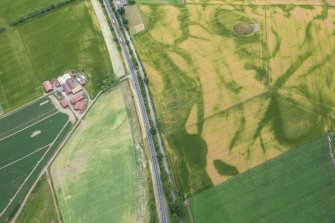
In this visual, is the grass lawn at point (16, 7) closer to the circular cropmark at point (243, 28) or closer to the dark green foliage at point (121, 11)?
the dark green foliage at point (121, 11)

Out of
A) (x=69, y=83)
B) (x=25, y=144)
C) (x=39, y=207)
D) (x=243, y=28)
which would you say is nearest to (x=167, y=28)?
(x=243, y=28)

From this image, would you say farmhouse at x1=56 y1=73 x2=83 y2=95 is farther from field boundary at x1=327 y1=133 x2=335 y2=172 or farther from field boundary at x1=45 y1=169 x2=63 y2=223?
field boundary at x1=327 y1=133 x2=335 y2=172

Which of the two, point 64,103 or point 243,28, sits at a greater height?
point 243,28

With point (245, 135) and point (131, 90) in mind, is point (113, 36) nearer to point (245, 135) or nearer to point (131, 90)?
point (131, 90)

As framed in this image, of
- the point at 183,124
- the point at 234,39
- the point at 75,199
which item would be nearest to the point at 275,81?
the point at 234,39

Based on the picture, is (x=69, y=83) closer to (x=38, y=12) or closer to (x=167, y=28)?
(x=38, y=12)

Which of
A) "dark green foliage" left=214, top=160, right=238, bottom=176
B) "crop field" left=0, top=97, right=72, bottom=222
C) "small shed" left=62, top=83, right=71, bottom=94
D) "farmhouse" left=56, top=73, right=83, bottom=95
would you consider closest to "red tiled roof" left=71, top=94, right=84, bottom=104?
"farmhouse" left=56, top=73, right=83, bottom=95
